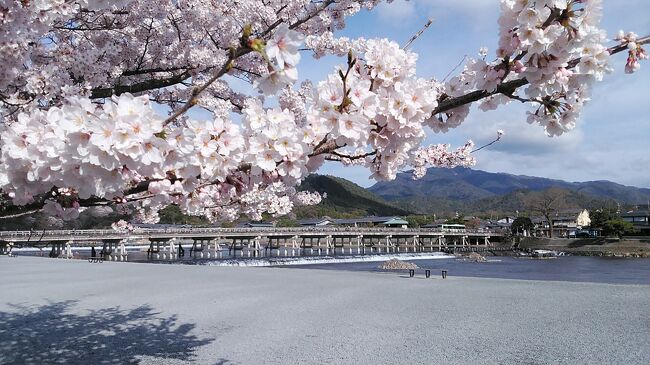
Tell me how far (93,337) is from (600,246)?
236 ft

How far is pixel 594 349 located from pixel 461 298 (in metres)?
5.66

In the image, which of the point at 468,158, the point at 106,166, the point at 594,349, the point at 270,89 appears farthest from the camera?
the point at 594,349

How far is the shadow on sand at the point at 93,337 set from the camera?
7.62 metres

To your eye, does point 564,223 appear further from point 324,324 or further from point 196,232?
point 324,324

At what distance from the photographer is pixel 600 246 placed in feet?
216

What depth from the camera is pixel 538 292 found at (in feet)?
48.6

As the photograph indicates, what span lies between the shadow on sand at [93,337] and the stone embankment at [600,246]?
6408 centimetres

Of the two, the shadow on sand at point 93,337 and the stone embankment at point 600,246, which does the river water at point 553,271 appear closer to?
the shadow on sand at point 93,337

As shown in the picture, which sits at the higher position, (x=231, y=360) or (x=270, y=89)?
(x=270, y=89)

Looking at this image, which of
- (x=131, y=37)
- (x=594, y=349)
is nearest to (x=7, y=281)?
(x=131, y=37)

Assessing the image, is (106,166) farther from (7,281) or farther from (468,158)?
(7,281)

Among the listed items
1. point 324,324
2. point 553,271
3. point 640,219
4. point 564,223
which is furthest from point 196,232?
point 564,223

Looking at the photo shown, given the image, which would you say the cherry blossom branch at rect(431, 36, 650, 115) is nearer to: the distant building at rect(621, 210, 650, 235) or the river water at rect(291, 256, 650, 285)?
the river water at rect(291, 256, 650, 285)

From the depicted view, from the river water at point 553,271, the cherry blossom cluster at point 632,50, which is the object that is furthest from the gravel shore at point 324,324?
the river water at point 553,271
